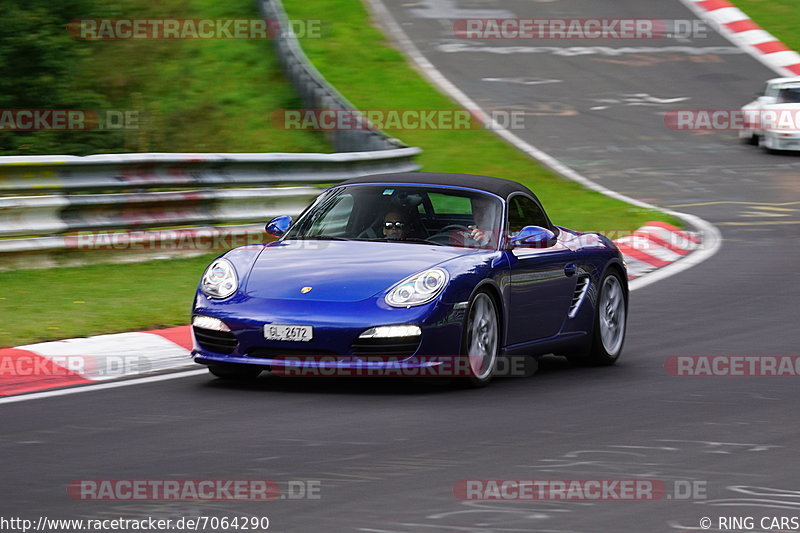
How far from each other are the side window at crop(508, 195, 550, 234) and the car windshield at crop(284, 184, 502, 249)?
16 cm

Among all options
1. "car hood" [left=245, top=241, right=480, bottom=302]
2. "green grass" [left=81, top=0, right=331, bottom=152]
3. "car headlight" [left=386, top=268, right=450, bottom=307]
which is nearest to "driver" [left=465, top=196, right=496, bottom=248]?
"car hood" [left=245, top=241, right=480, bottom=302]

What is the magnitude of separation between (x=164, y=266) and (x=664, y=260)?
5.50m

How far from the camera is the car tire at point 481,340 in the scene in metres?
Result: 8.51

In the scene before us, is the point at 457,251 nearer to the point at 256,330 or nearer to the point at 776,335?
the point at 256,330

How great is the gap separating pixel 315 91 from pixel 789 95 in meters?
8.65

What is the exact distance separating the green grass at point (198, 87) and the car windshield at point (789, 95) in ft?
27.6

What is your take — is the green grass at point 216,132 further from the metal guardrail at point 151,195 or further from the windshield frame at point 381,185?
the windshield frame at point 381,185

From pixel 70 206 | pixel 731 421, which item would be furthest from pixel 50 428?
pixel 70 206

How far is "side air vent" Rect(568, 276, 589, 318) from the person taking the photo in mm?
9898

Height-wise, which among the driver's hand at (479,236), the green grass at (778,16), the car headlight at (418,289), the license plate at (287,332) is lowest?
the license plate at (287,332)

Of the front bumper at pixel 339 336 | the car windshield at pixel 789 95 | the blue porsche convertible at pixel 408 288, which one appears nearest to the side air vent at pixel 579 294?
the blue porsche convertible at pixel 408 288

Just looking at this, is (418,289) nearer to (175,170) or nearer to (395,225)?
(395,225)

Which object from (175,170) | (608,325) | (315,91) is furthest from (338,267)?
(315,91)

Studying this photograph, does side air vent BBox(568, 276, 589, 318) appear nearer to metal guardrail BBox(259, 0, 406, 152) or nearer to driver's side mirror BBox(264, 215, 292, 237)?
driver's side mirror BBox(264, 215, 292, 237)
